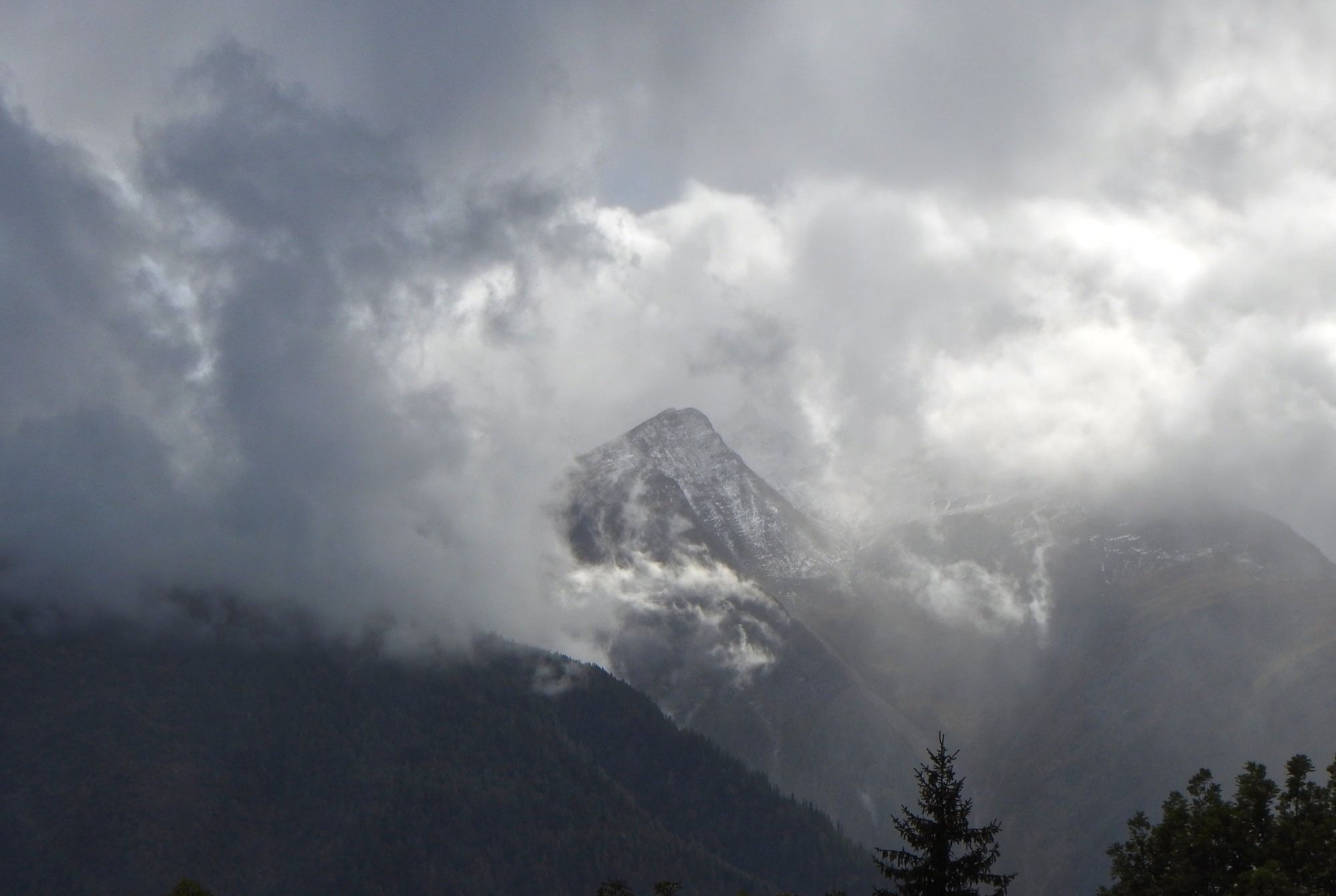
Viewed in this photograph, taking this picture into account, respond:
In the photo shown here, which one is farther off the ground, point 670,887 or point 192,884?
point 670,887

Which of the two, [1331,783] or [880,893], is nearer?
[880,893]

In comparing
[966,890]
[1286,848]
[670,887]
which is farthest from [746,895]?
[966,890]

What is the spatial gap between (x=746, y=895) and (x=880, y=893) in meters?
102

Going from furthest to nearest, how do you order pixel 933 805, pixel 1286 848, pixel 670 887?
pixel 670 887 < pixel 1286 848 < pixel 933 805

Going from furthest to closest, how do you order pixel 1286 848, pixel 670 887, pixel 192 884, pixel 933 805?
pixel 670 887 → pixel 192 884 → pixel 1286 848 → pixel 933 805

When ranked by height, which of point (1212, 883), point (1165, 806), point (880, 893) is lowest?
point (880, 893)

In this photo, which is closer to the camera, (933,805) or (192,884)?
(933,805)

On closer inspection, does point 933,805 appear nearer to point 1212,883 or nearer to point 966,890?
point 966,890

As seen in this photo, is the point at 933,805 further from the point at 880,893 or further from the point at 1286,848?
the point at 1286,848

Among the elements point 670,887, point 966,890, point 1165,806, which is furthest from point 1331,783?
point 670,887

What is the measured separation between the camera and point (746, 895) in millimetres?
170375

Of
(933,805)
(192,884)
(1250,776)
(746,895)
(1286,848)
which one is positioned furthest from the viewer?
(746,895)

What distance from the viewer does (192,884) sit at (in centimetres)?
13300

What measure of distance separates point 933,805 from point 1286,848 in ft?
106
